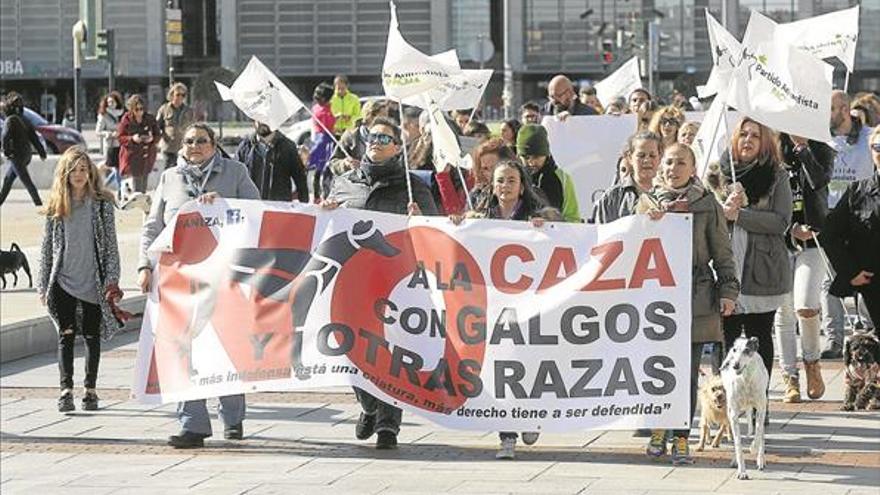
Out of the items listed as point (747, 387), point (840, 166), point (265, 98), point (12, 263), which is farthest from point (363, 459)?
point (12, 263)

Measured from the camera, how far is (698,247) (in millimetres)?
10258

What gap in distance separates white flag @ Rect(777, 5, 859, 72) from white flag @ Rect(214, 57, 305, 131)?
3.36 meters

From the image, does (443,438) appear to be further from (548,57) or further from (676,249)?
(548,57)

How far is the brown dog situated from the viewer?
10422 mm

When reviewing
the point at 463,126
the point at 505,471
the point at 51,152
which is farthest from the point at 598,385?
the point at 51,152

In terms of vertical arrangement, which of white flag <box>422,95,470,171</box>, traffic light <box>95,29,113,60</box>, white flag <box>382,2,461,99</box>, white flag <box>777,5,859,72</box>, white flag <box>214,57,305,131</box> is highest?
traffic light <box>95,29,113,60</box>

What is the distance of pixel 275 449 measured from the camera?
10852mm

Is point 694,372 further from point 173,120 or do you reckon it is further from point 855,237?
point 173,120

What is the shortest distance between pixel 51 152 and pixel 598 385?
3484 centimetres

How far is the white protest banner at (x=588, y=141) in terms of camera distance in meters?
17.8

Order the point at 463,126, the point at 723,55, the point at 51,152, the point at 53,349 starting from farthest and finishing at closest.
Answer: the point at 51,152 < the point at 463,126 < the point at 53,349 < the point at 723,55

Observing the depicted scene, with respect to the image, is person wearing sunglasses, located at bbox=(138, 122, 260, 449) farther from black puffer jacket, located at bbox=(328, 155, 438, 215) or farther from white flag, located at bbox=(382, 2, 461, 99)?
white flag, located at bbox=(382, 2, 461, 99)

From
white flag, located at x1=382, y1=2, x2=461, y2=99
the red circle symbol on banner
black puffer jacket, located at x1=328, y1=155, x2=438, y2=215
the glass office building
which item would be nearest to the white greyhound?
the red circle symbol on banner

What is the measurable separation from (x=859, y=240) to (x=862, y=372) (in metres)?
1.38
